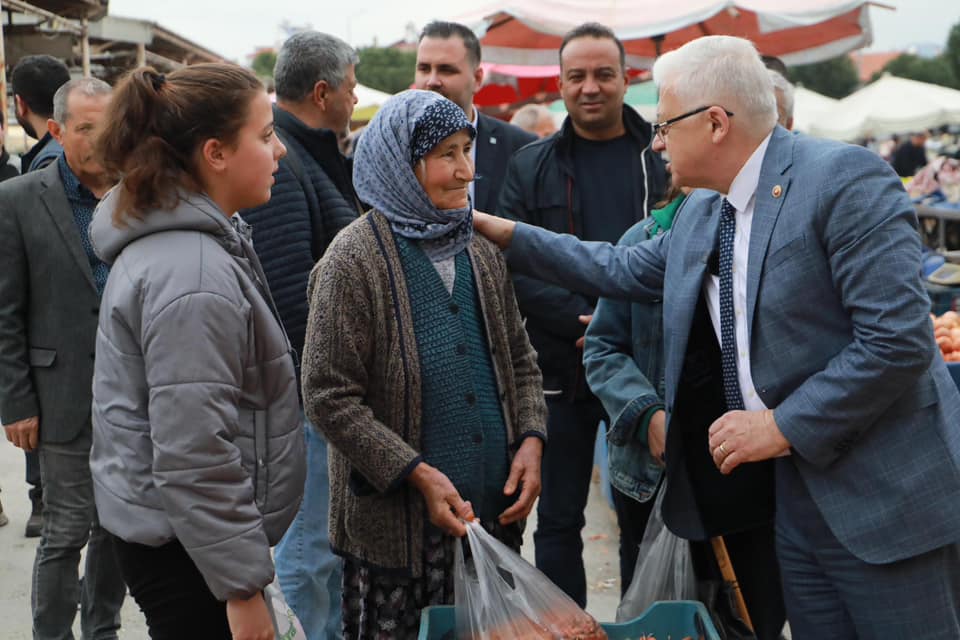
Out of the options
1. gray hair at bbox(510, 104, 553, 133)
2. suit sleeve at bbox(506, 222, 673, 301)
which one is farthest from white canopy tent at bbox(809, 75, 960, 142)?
suit sleeve at bbox(506, 222, 673, 301)

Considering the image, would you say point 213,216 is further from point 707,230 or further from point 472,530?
point 707,230

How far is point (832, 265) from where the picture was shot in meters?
1.97

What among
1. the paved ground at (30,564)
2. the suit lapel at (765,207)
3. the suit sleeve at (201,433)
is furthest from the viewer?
the paved ground at (30,564)

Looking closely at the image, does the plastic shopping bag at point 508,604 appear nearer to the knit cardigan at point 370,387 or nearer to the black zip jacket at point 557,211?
the knit cardigan at point 370,387

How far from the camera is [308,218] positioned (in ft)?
10.3

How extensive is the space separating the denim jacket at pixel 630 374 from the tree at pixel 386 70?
106 feet

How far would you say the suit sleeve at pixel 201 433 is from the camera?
67.9 inches

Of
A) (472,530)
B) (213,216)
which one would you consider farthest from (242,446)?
(472,530)

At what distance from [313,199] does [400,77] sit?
3750 cm

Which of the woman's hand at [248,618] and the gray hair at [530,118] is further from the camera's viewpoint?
the gray hair at [530,118]

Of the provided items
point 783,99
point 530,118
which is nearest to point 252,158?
point 783,99

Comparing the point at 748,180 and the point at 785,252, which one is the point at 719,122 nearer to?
the point at 748,180

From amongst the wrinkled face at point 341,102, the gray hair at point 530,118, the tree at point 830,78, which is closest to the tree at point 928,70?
the tree at point 830,78

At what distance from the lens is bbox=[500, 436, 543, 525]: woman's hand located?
248cm
